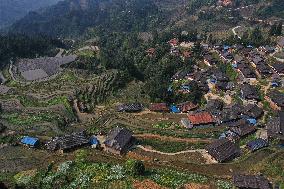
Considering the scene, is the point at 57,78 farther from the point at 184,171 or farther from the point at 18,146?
the point at 184,171

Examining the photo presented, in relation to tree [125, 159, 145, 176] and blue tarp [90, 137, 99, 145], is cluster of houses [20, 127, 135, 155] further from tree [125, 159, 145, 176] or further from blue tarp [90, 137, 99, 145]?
tree [125, 159, 145, 176]

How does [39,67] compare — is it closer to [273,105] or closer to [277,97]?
[273,105]

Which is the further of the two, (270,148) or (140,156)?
(270,148)

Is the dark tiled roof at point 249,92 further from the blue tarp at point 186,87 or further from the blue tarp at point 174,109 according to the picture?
the blue tarp at point 174,109

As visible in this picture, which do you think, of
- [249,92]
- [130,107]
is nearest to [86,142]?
[130,107]

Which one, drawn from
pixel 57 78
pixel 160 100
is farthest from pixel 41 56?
pixel 160 100

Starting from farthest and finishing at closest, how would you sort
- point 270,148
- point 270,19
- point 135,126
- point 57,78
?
1. point 270,19
2. point 57,78
3. point 135,126
4. point 270,148
